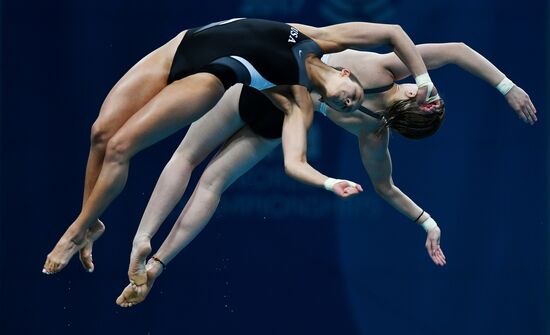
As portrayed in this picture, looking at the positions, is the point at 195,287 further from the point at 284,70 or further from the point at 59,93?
the point at 284,70

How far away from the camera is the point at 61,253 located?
4.73m

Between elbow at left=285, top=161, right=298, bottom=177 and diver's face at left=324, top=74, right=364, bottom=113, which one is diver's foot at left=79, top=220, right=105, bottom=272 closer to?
elbow at left=285, top=161, right=298, bottom=177

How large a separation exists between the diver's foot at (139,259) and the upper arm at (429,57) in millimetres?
1409

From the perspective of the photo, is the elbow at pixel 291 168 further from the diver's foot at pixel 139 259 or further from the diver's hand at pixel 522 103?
the diver's hand at pixel 522 103

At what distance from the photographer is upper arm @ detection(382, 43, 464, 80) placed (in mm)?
5113

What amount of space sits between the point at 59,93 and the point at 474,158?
2.55 meters

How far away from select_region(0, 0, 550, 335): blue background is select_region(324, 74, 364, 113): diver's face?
189cm

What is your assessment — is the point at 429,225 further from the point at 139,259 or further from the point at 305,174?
the point at 139,259

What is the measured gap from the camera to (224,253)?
21.4ft

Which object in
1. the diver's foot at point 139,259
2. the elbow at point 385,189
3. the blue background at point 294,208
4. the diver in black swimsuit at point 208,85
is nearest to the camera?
the diver in black swimsuit at point 208,85

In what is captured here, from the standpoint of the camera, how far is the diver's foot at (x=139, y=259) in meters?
4.86

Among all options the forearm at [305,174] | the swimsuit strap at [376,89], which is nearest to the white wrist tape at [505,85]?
the swimsuit strap at [376,89]

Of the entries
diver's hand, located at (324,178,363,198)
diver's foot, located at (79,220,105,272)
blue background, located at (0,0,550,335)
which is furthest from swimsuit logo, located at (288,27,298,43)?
blue background, located at (0,0,550,335)

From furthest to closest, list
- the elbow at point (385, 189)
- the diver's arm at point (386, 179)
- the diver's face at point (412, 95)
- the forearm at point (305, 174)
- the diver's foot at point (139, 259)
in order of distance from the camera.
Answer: the elbow at point (385, 189) < the diver's arm at point (386, 179) < the diver's face at point (412, 95) < the diver's foot at point (139, 259) < the forearm at point (305, 174)
